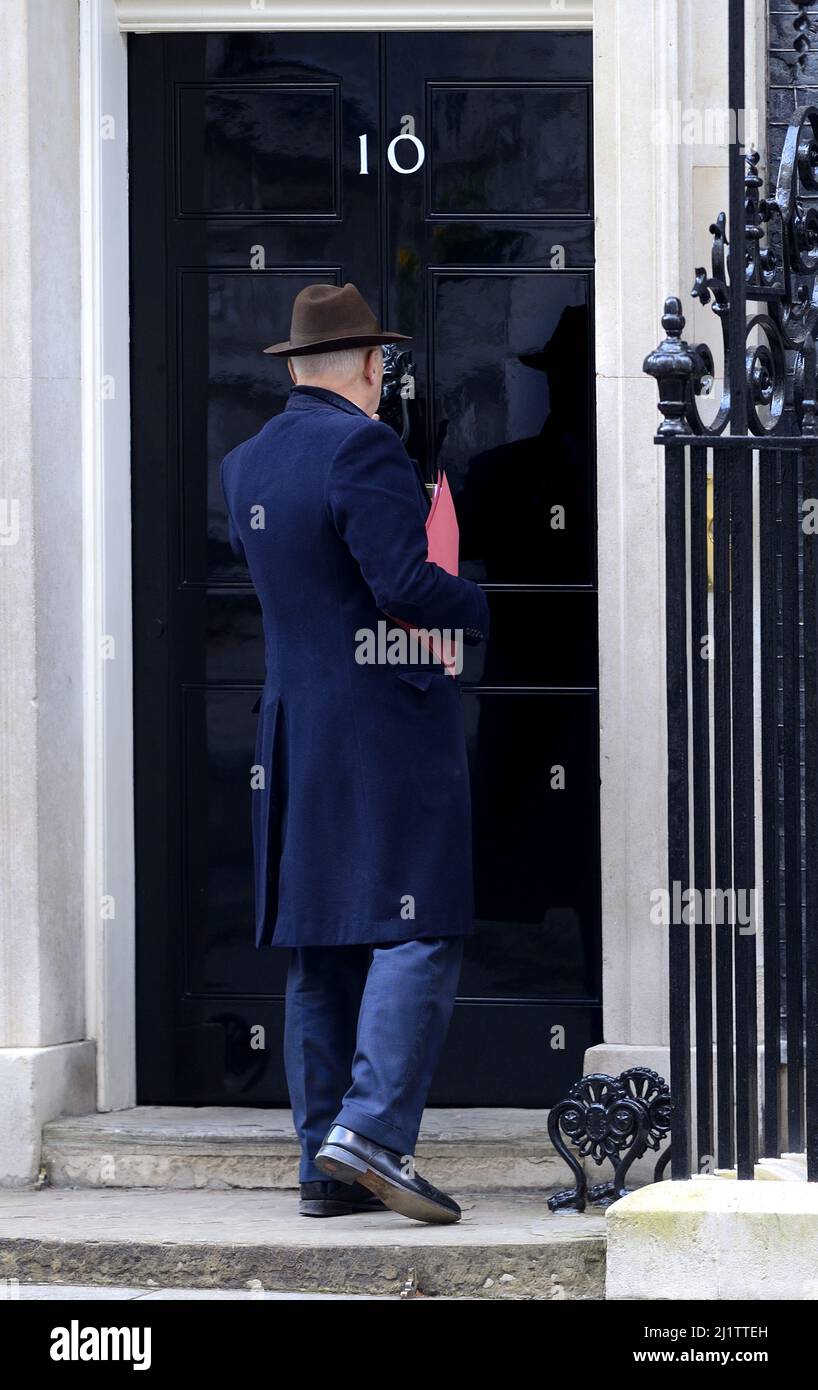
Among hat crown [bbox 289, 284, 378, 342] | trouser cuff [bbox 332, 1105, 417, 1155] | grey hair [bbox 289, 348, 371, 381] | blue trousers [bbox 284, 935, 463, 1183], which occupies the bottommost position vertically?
trouser cuff [bbox 332, 1105, 417, 1155]

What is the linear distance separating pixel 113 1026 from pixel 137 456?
1.55m

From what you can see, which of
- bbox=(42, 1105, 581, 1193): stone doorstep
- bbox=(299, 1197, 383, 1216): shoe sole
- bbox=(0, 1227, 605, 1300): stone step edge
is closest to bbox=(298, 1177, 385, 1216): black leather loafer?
bbox=(299, 1197, 383, 1216): shoe sole

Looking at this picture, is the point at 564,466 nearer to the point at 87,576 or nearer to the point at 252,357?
the point at 252,357

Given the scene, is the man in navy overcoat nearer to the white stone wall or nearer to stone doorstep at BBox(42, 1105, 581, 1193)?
stone doorstep at BBox(42, 1105, 581, 1193)

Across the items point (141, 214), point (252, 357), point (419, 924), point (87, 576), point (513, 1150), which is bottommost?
point (513, 1150)

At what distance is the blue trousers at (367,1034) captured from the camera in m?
4.59

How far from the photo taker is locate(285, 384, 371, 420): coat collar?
15.9 feet

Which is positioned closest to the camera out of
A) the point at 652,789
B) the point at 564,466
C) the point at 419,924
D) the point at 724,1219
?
the point at 724,1219

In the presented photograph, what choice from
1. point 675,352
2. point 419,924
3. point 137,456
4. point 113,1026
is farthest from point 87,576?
point 675,352

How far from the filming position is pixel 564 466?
571 centimetres

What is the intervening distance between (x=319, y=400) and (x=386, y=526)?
17.1 inches

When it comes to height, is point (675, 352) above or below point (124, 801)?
above

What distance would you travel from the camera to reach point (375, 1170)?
454cm

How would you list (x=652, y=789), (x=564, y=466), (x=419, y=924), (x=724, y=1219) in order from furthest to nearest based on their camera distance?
(x=564, y=466)
(x=652, y=789)
(x=419, y=924)
(x=724, y=1219)
